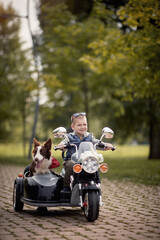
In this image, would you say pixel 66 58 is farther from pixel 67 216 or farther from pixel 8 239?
pixel 8 239

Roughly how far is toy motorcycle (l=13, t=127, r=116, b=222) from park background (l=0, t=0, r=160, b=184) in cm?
568

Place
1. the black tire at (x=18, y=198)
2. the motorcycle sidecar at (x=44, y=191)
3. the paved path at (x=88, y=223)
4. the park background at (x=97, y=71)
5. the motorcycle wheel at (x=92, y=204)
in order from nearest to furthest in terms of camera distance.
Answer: the paved path at (x=88, y=223)
the motorcycle wheel at (x=92, y=204)
the motorcycle sidecar at (x=44, y=191)
the black tire at (x=18, y=198)
the park background at (x=97, y=71)

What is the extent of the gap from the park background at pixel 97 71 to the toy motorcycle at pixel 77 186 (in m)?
5.68

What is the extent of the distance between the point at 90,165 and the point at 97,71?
10076 millimetres

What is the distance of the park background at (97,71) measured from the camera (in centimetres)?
1170

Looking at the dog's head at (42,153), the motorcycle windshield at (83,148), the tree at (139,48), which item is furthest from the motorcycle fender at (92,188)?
the tree at (139,48)

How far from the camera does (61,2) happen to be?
20.4 m

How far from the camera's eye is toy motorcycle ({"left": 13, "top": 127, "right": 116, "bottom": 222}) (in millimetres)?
5094

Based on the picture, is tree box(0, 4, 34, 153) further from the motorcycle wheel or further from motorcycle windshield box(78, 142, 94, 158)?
the motorcycle wheel

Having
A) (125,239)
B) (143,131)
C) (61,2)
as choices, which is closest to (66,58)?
(61,2)

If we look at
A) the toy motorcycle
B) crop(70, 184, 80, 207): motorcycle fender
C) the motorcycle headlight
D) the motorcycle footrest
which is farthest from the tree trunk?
the motorcycle headlight

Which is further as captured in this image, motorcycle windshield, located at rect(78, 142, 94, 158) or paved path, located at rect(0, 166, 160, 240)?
motorcycle windshield, located at rect(78, 142, 94, 158)

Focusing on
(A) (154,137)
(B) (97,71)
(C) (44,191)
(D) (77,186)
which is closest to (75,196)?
(D) (77,186)

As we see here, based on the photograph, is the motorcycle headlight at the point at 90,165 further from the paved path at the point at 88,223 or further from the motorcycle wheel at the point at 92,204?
the paved path at the point at 88,223
